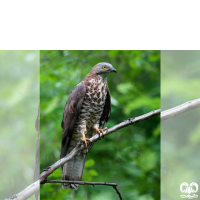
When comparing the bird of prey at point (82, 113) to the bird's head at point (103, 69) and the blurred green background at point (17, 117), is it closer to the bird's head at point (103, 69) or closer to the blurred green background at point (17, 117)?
the bird's head at point (103, 69)

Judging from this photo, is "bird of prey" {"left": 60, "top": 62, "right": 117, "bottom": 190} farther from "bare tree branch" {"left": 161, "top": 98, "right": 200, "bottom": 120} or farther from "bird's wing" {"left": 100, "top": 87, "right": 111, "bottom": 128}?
"bare tree branch" {"left": 161, "top": 98, "right": 200, "bottom": 120}

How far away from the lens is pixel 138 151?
2.53 metres

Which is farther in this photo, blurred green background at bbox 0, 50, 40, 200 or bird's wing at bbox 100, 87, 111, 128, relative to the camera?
bird's wing at bbox 100, 87, 111, 128

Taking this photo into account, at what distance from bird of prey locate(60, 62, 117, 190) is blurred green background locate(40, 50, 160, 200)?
0.69 feet

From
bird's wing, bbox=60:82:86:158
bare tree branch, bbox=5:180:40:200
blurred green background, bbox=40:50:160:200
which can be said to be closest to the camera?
bare tree branch, bbox=5:180:40:200

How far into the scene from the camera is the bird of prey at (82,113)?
2.19 metres

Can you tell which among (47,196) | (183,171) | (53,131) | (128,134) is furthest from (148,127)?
(47,196)

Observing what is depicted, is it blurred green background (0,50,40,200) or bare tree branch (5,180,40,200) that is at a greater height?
blurred green background (0,50,40,200)

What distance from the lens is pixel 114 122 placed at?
9.42 ft

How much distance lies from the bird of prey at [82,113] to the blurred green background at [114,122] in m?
0.21

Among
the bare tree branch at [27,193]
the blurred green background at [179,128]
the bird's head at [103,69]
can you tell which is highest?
the bird's head at [103,69]

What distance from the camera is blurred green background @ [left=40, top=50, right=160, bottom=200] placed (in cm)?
247

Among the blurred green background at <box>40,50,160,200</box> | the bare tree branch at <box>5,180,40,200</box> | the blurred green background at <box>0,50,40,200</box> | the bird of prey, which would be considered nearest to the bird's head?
the bird of prey

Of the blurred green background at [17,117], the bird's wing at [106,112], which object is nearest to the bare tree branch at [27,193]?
the blurred green background at [17,117]
